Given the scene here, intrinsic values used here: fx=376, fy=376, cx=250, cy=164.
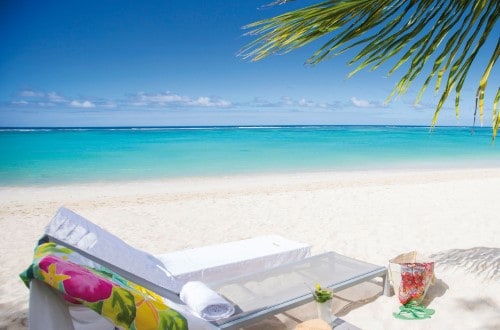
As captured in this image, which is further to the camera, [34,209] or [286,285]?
[34,209]

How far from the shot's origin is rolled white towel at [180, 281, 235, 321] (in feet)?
6.45

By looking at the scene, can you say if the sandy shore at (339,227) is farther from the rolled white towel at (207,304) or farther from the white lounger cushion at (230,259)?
the rolled white towel at (207,304)

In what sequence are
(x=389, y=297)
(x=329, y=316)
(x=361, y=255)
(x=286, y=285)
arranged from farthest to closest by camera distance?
(x=361, y=255), (x=389, y=297), (x=286, y=285), (x=329, y=316)

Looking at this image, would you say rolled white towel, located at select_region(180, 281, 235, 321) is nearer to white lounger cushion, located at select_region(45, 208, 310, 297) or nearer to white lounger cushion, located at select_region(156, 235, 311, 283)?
white lounger cushion, located at select_region(45, 208, 310, 297)

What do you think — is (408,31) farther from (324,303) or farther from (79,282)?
(79,282)

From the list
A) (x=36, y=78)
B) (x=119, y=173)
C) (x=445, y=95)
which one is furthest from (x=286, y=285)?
(x=36, y=78)

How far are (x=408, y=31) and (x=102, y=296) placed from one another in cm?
172

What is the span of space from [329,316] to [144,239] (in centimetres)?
374

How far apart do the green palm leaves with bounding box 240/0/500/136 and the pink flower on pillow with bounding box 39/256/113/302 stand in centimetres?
124

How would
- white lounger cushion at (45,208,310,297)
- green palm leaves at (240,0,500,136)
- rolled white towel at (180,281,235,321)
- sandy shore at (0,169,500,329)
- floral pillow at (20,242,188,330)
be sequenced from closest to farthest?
1. floral pillow at (20,242,188,330)
2. green palm leaves at (240,0,500,136)
3. rolled white towel at (180,281,235,321)
4. white lounger cushion at (45,208,310,297)
5. sandy shore at (0,169,500,329)

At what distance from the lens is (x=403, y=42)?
66.1 inches

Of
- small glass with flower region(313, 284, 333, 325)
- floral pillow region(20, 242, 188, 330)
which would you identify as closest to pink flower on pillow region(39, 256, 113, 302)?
floral pillow region(20, 242, 188, 330)

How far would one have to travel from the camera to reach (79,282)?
1356 millimetres

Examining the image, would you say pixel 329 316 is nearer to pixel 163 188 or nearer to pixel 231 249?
pixel 231 249
